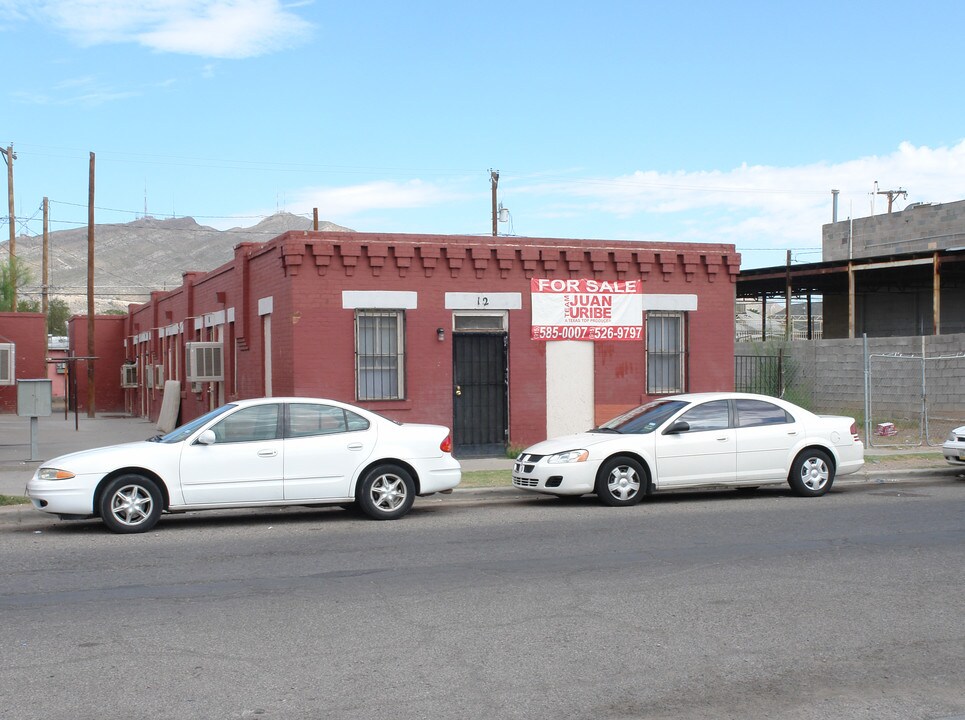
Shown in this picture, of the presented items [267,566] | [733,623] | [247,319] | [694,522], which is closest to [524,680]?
[733,623]

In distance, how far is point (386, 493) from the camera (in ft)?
41.5

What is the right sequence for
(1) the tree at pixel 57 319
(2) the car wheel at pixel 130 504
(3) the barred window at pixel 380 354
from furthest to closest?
(1) the tree at pixel 57 319
(3) the barred window at pixel 380 354
(2) the car wheel at pixel 130 504

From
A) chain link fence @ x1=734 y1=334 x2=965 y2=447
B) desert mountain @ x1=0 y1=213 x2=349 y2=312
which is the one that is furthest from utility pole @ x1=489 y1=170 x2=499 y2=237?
desert mountain @ x1=0 y1=213 x2=349 y2=312

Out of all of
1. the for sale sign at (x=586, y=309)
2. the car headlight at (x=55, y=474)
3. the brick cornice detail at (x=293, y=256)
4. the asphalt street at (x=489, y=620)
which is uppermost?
the brick cornice detail at (x=293, y=256)

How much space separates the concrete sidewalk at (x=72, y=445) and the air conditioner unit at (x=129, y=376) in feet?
7.71

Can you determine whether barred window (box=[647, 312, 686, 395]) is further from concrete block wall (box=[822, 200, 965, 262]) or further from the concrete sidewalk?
concrete block wall (box=[822, 200, 965, 262])

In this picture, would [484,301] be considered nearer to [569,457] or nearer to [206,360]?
[569,457]

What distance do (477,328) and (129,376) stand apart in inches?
1042

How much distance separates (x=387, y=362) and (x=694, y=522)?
8.42 meters

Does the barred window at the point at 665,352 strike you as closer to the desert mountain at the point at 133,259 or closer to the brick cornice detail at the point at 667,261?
the brick cornice detail at the point at 667,261

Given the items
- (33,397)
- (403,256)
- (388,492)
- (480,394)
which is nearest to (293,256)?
(403,256)

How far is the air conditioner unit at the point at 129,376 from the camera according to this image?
41900mm

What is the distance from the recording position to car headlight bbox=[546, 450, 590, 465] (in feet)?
45.0

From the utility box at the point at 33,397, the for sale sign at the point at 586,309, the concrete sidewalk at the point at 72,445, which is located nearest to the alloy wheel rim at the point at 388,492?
the concrete sidewalk at the point at 72,445
